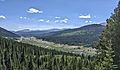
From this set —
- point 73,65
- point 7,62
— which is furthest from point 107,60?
point 7,62

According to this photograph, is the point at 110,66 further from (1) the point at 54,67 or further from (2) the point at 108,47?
(1) the point at 54,67

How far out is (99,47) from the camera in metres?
48.2

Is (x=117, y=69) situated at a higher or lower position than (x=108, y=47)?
lower

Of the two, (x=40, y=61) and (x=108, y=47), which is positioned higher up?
(x=108, y=47)

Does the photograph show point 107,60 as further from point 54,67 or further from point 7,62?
point 7,62

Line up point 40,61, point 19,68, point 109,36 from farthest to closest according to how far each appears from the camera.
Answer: point 40,61 → point 19,68 → point 109,36

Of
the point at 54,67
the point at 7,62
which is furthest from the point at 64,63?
the point at 7,62

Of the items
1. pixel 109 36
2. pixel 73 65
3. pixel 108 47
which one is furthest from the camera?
pixel 73 65

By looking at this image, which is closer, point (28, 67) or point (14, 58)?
point (28, 67)

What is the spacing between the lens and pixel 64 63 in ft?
551

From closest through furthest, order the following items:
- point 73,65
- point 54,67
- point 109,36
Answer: point 109,36 → point 73,65 → point 54,67

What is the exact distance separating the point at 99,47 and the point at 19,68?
13181cm

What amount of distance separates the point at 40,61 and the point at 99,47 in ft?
465

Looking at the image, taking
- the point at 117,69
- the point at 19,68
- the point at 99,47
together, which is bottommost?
the point at 19,68
